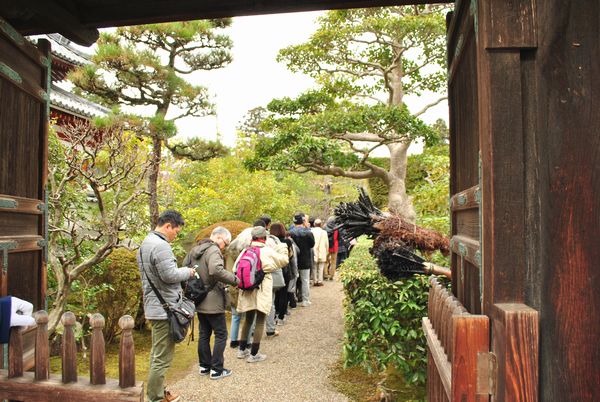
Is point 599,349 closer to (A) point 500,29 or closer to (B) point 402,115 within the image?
(A) point 500,29

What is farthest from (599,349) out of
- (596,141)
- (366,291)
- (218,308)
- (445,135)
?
(445,135)

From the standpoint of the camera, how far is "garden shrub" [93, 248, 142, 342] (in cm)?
626

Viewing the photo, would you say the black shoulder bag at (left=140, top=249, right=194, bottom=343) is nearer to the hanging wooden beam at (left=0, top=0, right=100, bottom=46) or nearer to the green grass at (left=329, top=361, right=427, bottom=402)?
the hanging wooden beam at (left=0, top=0, right=100, bottom=46)

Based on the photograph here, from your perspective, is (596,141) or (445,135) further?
(445,135)

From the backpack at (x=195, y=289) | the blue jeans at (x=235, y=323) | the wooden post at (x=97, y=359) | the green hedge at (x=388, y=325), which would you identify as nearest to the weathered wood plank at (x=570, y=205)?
the wooden post at (x=97, y=359)

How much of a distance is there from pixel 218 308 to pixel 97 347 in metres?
2.44

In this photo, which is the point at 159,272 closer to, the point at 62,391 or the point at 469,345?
the point at 62,391

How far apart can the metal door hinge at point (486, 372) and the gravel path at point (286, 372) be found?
141 inches

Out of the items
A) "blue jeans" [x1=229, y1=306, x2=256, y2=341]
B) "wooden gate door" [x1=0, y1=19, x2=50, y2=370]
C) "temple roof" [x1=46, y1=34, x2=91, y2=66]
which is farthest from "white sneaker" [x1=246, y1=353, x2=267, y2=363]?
"temple roof" [x1=46, y1=34, x2=91, y2=66]

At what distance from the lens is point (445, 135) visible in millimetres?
13594

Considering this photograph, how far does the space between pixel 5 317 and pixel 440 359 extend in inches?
92.6

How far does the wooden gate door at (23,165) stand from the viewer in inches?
108

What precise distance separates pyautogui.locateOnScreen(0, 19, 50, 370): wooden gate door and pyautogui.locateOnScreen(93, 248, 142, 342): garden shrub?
3167 mm

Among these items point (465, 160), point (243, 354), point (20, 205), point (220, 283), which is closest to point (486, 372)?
point (465, 160)
